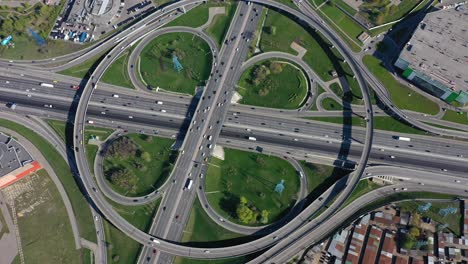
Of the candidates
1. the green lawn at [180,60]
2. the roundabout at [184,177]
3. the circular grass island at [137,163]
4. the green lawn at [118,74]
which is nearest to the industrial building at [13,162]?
the roundabout at [184,177]

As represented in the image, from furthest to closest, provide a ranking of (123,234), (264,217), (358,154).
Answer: (358,154), (123,234), (264,217)

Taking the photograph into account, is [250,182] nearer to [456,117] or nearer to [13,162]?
[456,117]

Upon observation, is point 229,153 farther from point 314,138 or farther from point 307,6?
point 307,6

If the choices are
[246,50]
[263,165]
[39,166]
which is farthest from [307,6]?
[39,166]

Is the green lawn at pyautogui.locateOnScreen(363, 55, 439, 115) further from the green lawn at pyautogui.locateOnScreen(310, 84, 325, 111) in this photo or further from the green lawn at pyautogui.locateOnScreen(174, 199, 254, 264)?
the green lawn at pyautogui.locateOnScreen(174, 199, 254, 264)

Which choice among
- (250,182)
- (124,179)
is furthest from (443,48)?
(124,179)

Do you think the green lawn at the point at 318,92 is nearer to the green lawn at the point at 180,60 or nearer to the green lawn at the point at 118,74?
the green lawn at the point at 180,60

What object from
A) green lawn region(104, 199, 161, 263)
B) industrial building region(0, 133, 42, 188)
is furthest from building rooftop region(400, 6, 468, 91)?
industrial building region(0, 133, 42, 188)
